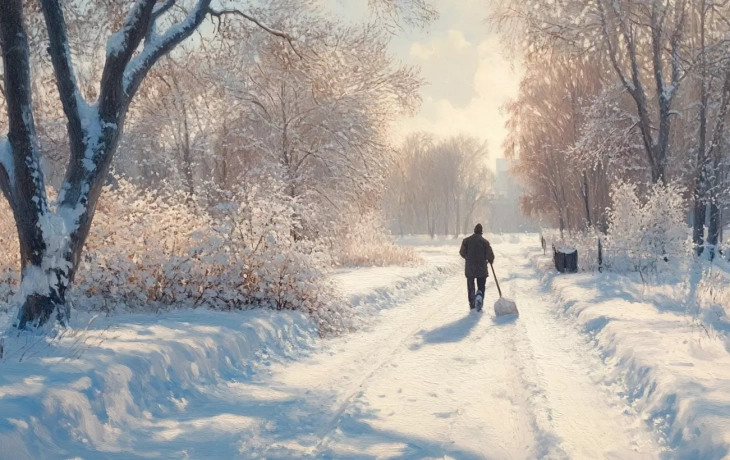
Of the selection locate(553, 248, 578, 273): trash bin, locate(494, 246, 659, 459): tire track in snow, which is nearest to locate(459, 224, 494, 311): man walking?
locate(494, 246, 659, 459): tire track in snow

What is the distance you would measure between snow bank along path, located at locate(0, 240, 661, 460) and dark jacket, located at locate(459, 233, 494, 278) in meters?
3.52

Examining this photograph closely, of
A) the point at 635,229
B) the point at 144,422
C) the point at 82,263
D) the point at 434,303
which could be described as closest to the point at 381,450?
the point at 144,422

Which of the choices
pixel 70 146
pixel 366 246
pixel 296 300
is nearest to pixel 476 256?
pixel 296 300

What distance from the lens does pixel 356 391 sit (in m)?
6.45

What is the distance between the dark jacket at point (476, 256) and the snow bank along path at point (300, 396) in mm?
3517

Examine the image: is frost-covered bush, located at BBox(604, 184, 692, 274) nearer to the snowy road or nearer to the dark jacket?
the dark jacket

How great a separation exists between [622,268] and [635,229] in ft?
4.26

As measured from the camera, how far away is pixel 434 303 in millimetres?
14484

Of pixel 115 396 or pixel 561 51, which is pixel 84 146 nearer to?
pixel 115 396

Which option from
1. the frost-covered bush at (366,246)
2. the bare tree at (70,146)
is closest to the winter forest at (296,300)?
the bare tree at (70,146)

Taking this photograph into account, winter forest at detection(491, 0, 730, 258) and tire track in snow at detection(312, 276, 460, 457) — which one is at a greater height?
winter forest at detection(491, 0, 730, 258)

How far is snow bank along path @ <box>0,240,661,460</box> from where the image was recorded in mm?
4766

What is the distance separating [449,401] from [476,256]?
7332 mm

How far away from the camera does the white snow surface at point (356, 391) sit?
478 cm
